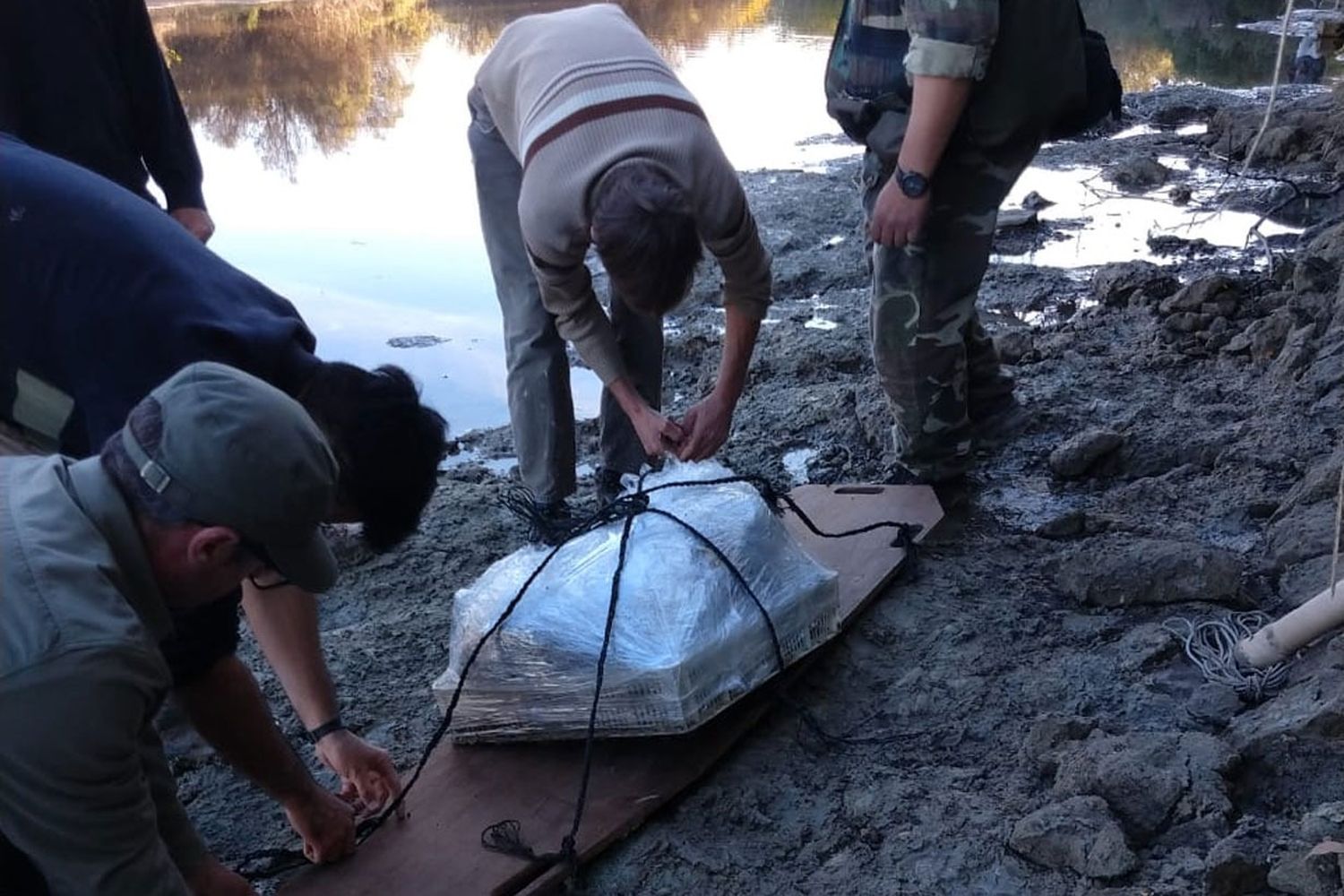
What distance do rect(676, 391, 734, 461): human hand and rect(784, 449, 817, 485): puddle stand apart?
1.18 m

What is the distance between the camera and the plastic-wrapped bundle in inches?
94.6

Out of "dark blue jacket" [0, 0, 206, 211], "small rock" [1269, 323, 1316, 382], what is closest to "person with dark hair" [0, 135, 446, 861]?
"dark blue jacket" [0, 0, 206, 211]

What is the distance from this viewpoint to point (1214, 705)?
2.46 meters

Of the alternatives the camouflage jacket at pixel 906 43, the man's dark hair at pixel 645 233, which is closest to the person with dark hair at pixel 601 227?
the man's dark hair at pixel 645 233

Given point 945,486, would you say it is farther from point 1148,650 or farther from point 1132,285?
point 1132,285

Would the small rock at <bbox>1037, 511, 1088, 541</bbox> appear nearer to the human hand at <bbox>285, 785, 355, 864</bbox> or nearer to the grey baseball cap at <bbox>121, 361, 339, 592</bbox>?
the human hand at <bbox>285, 785, 355, 864</bbox>

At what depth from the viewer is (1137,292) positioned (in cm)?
554

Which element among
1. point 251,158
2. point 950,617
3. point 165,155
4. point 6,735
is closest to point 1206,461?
point 950,617

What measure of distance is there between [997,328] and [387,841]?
155 inches

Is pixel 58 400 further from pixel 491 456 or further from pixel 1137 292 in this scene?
pixel 1137 292

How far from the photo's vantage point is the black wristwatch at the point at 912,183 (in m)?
3.12

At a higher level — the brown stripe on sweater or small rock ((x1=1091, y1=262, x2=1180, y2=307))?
the brown stripe on sweater

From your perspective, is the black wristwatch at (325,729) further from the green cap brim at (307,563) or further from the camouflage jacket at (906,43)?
the camouflage jacket at (906,43)

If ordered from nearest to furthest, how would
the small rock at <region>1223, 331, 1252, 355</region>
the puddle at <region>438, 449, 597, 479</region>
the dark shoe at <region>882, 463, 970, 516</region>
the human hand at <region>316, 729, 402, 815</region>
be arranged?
the human hand at <region>316, 729, 402, 815</region>
the dark shoe at <region>882, 463, 970, 516</region>
the small rock at <region>1223, 331, 1252, 355</region>
the puddle at <region>438, 449, 597, 479</region>
